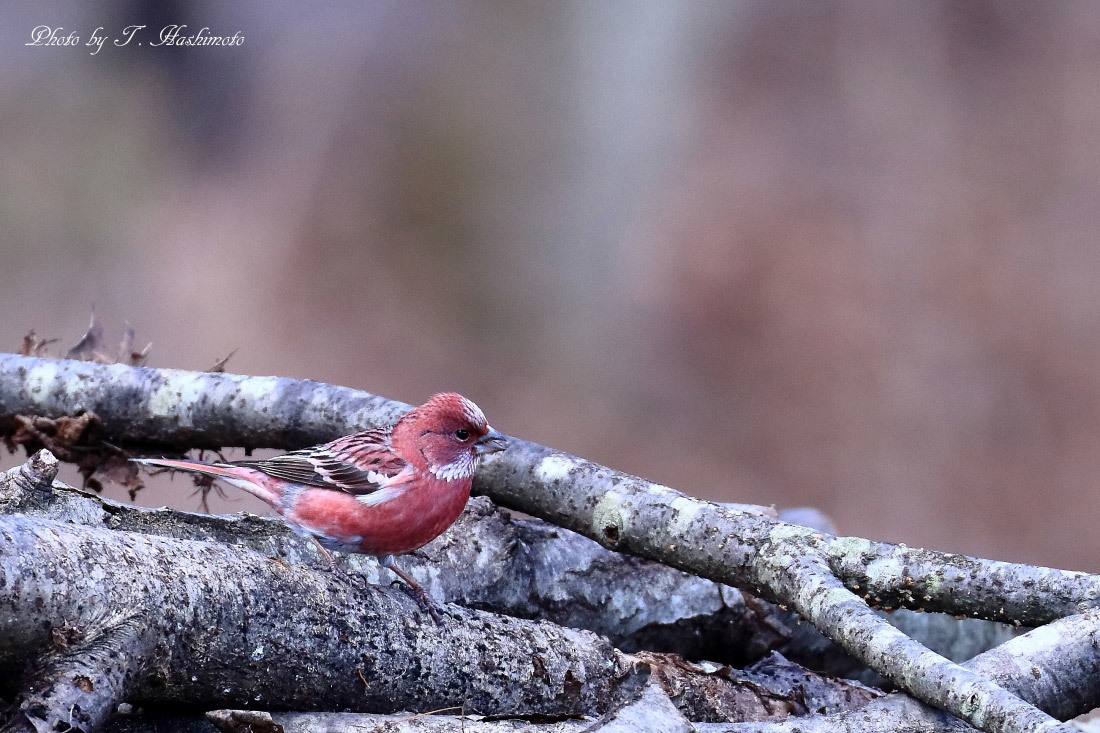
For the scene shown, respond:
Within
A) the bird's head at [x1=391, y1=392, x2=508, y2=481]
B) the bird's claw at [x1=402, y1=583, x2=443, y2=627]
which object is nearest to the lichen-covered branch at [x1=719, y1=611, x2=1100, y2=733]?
the bird's claw at [x1=402, y1=583, x2=443, y2=627]

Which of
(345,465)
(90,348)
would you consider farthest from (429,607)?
(90,348)

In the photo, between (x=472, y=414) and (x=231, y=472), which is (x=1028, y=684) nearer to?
(x=472, y=414)

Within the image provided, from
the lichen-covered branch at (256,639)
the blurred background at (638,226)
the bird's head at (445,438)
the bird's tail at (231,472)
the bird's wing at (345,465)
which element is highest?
the blurred background at (638,226)

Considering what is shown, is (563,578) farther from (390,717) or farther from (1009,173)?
(1009,173)

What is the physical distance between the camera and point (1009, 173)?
13.9m

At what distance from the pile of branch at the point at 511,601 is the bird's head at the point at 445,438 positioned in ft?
1.05

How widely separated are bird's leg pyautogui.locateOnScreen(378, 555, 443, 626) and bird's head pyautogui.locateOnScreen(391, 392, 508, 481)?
0.41m

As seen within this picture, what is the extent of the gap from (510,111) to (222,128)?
4.72 m

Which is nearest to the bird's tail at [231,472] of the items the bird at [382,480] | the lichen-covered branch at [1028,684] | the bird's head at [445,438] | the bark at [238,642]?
the bird at [382,480]

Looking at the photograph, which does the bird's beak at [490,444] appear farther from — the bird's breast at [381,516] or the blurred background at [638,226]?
the blurred background at [638,226]

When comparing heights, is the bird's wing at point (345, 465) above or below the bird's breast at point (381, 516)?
above

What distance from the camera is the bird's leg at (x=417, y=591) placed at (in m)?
3.29

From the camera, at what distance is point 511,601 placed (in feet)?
14.1

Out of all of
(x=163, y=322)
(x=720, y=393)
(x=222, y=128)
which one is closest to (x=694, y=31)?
(x=720, y=393)
